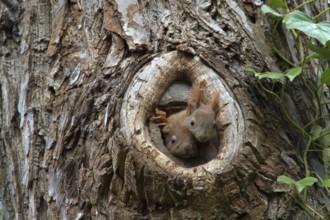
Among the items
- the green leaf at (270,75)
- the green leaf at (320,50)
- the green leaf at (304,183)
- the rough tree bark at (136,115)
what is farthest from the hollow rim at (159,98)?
the green leaf at (320,50)

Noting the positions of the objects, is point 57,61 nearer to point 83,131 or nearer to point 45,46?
point 45,46

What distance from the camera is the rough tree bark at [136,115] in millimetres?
2346

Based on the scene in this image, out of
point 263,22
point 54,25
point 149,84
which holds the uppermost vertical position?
point 54,25

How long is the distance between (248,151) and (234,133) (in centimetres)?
8

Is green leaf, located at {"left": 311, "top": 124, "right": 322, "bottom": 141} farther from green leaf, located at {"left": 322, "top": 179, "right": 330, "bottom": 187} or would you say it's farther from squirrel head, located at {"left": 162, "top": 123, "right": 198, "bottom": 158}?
squirrel head, located at {"left": 162, "top": 123, "right": 198, "bottom": 158}

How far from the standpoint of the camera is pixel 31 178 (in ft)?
8.97

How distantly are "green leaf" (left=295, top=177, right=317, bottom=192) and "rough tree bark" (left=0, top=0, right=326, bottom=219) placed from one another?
108 mm

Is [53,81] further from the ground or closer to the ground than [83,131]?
further from the ground

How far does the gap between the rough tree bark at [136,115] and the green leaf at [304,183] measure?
0.11 metres

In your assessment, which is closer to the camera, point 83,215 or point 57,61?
point 83,215

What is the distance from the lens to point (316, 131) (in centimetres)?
262

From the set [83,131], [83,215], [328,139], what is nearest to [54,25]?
[83,131]

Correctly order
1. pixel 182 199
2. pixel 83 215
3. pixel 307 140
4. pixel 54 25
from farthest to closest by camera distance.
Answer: pixel 54 25
pixel 307 140
pixel 83 215
pixel 182 199

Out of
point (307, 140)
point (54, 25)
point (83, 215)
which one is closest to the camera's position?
point (83, 215)
